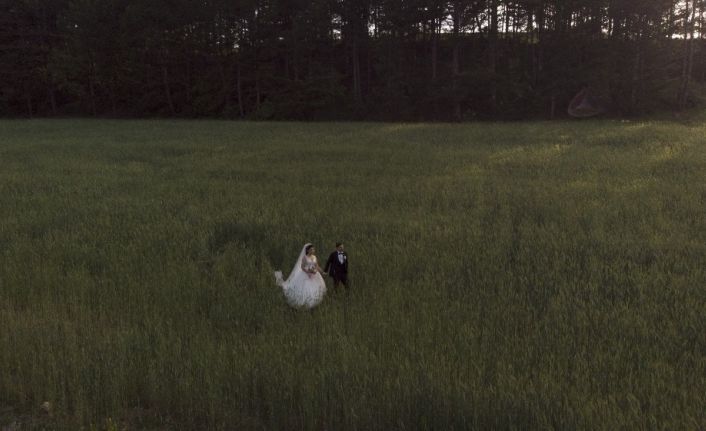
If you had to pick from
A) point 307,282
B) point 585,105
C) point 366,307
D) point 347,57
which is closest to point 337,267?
point 307,282

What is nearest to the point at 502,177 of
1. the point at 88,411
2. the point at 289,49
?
the point at 88,411

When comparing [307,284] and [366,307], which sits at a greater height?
[307,284]

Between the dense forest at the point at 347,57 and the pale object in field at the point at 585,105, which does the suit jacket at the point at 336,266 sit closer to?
the dense forest at the point at 347,57

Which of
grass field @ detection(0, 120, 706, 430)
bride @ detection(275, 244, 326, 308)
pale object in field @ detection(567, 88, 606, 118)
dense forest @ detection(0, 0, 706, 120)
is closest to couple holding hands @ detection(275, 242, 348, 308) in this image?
bride @ detection(275, 244, 326, 308)

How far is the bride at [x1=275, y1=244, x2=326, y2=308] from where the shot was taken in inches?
213

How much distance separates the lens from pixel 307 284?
5.46 meters

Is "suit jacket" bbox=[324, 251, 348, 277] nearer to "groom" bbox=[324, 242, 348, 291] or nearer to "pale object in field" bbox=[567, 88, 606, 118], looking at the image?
"groom" bbox=[324, 242, 348, 291]

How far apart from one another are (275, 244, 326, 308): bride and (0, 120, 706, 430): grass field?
0.13 metres

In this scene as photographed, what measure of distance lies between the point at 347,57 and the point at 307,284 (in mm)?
43368

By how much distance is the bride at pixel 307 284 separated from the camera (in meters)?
5.42

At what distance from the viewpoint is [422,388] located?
3.96m

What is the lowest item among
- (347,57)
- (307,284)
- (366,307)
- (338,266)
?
(366,307)

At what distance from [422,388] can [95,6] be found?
51132mm

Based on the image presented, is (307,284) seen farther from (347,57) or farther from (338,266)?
(347,57)
